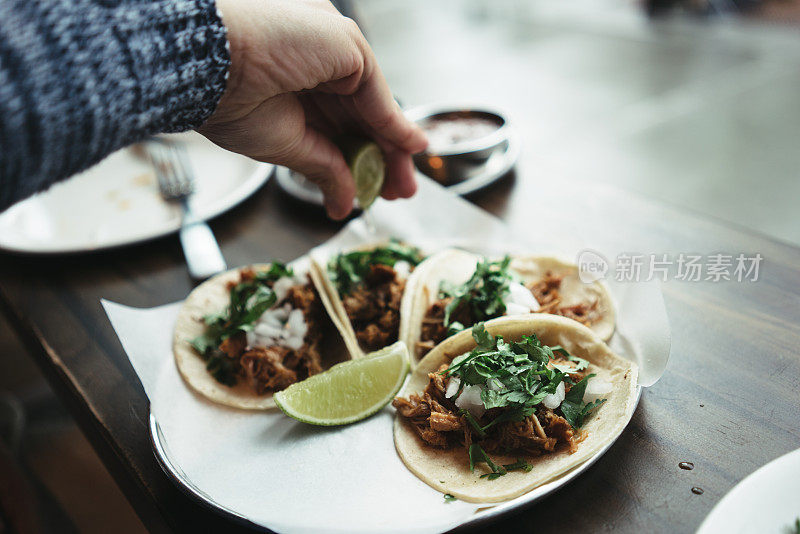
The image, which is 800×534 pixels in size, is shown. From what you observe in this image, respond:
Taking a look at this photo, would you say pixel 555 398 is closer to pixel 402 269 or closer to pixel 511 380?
pixel 511 380

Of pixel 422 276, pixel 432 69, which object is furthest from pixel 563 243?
pixel 432 69

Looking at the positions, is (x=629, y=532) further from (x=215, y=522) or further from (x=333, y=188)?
(x=333, y=188)

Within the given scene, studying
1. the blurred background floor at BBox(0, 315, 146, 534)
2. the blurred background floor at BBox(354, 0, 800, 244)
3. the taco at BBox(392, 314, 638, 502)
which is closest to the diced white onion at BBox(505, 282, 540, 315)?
the taco at BBox(392, 314, 638, 502)

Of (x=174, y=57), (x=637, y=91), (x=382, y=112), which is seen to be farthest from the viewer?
(x=637, y=91)

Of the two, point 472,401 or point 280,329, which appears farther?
point 280,329

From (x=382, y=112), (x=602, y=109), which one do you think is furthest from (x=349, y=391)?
(x=602, y=109)
